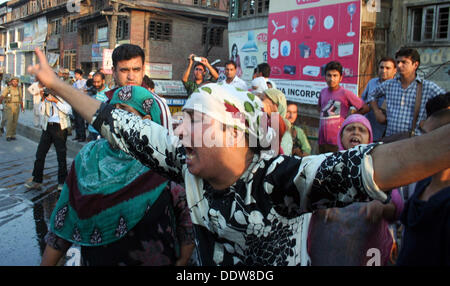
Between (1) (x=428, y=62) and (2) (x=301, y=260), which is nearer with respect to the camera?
(2) (x=301, y=260)

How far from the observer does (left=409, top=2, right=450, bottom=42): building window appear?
959 cm

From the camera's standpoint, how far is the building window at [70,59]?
34500 mm

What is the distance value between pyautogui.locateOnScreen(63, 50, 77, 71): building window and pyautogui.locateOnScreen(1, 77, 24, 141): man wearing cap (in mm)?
20428

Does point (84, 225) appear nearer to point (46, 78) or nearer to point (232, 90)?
point (46, 78)

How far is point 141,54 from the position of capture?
3.03 m

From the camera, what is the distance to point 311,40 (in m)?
12.1

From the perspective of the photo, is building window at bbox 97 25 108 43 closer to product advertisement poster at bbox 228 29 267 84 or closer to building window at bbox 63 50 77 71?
building window at bbox 63 50 77 71

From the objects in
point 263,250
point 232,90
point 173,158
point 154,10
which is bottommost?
point 263,250

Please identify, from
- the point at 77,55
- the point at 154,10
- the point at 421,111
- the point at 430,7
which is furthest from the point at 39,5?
the point at 421,111

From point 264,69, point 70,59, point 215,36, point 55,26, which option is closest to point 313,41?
point 264,69

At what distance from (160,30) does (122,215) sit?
25.3 metres

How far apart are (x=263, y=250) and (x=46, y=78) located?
1.09 metres

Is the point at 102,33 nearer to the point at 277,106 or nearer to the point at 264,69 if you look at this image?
the point at 264,69

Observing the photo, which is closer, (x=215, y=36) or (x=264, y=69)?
(x=264, y=69)
